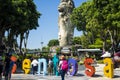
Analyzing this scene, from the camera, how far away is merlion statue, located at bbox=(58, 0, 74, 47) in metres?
72.5

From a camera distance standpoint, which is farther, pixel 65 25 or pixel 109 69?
pixel 65 25

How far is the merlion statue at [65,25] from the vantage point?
72500mm

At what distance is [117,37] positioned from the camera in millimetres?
50406

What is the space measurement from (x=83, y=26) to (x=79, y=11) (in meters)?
3.33

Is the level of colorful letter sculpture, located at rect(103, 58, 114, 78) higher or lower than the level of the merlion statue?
lower

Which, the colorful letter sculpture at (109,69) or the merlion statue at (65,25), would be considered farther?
the merlion statue at (65,25)

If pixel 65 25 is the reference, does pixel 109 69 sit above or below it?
below

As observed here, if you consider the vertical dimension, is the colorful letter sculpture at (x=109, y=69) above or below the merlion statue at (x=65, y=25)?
below

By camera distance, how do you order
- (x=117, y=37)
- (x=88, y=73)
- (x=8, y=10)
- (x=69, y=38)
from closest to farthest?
1. (x=88, y=73)
2. (x=8, y=10)
3. (x=117, y=37)
4. (x=69, y=38)

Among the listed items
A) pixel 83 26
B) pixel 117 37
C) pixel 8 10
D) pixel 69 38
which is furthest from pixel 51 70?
pixel 83 26

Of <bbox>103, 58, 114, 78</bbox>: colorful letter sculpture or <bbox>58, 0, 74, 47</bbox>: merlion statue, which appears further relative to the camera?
<bbox>58, 0, 74, 47</bbox>: merlion statue

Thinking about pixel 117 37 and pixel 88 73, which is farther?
pixel 117 37

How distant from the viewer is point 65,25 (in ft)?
238

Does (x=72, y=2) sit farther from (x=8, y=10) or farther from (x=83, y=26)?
(x=8, y=10)
